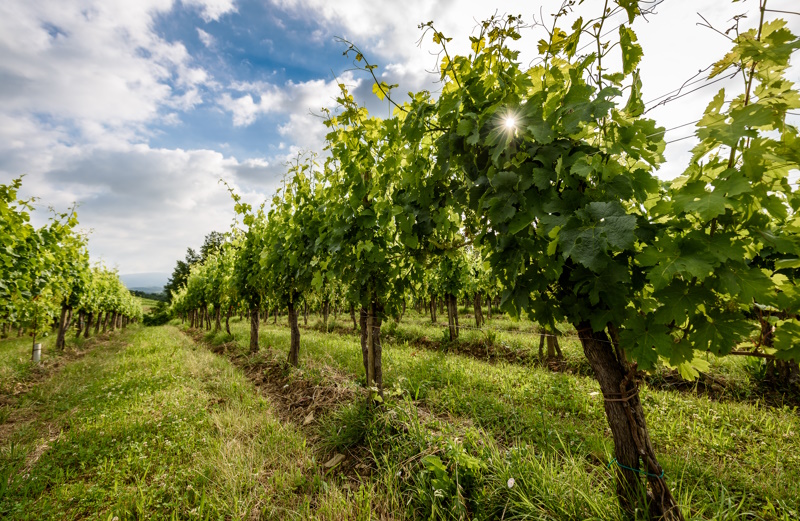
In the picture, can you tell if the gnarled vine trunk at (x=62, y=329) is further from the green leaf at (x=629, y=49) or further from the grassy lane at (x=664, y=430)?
the green leaf at (x=629, y=49)

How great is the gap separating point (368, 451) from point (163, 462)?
234cm

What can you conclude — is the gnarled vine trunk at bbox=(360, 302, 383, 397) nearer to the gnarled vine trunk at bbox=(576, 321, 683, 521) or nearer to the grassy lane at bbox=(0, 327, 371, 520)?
the grassy lane at bbox=(0, 327, 371, 520)

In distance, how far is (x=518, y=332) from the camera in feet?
9.76

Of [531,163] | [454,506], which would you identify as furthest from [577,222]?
[454,506]

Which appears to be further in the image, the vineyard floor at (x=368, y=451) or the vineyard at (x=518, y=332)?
the vineyard floor at (x=368, y=451)

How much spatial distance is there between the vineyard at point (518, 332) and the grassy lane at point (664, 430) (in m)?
→ 0.04

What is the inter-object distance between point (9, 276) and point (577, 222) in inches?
378

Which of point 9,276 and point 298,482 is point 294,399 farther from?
point 9,276

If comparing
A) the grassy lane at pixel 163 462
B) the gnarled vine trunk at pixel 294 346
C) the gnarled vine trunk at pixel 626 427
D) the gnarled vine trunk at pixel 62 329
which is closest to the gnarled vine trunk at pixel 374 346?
the grassy lane at pixel 163 462

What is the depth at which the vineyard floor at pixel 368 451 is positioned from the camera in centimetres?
280

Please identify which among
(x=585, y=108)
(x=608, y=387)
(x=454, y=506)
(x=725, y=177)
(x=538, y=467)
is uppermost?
(x=585, y=108)

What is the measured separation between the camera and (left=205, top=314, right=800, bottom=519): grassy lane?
9.80 ft

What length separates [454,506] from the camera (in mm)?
2605

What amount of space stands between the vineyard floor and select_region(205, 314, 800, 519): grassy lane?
1.0 inches
